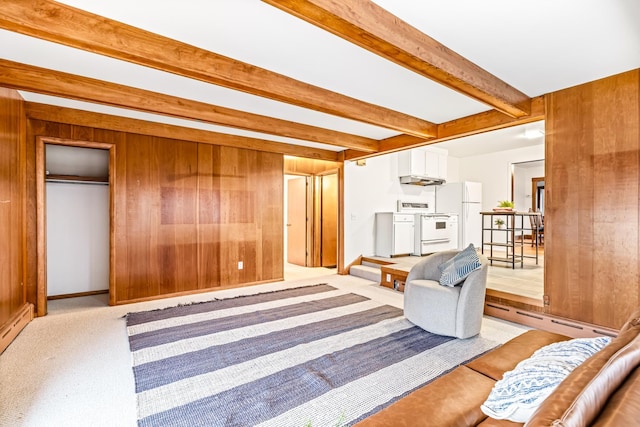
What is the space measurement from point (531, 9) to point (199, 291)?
4.70m

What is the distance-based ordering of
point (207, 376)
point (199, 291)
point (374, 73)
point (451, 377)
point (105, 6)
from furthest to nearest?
point (199, 291)
point (374, 73)
point (207, 376)
point (105, 6)
point (451, 377)

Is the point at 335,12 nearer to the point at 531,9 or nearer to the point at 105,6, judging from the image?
the point at 531,9

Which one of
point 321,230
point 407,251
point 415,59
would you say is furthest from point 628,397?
point 321,230

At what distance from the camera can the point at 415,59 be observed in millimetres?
2104

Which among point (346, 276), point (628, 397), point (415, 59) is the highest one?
point (415, 59)

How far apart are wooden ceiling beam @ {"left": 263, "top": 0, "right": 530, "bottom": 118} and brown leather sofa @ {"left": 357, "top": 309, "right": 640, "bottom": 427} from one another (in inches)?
70.3

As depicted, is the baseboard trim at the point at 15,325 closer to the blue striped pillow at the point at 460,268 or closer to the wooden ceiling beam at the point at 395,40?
the wooden ceiling beam at the point at 395,40

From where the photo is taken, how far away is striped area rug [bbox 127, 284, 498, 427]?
6.20 feet

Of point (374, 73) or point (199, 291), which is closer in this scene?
point (374, 73)

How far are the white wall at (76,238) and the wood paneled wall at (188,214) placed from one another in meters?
0.90

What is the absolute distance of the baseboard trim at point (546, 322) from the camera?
2906 millimetres

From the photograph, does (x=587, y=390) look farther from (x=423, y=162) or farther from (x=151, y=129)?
(x=423, y=162)

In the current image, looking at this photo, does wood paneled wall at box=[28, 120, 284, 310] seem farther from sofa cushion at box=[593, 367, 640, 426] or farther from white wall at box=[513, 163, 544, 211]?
white wall at box=[513, 163, 544, 211]

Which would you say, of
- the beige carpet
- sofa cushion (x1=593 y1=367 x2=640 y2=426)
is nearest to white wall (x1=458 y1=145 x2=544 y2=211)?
the beige carpet
